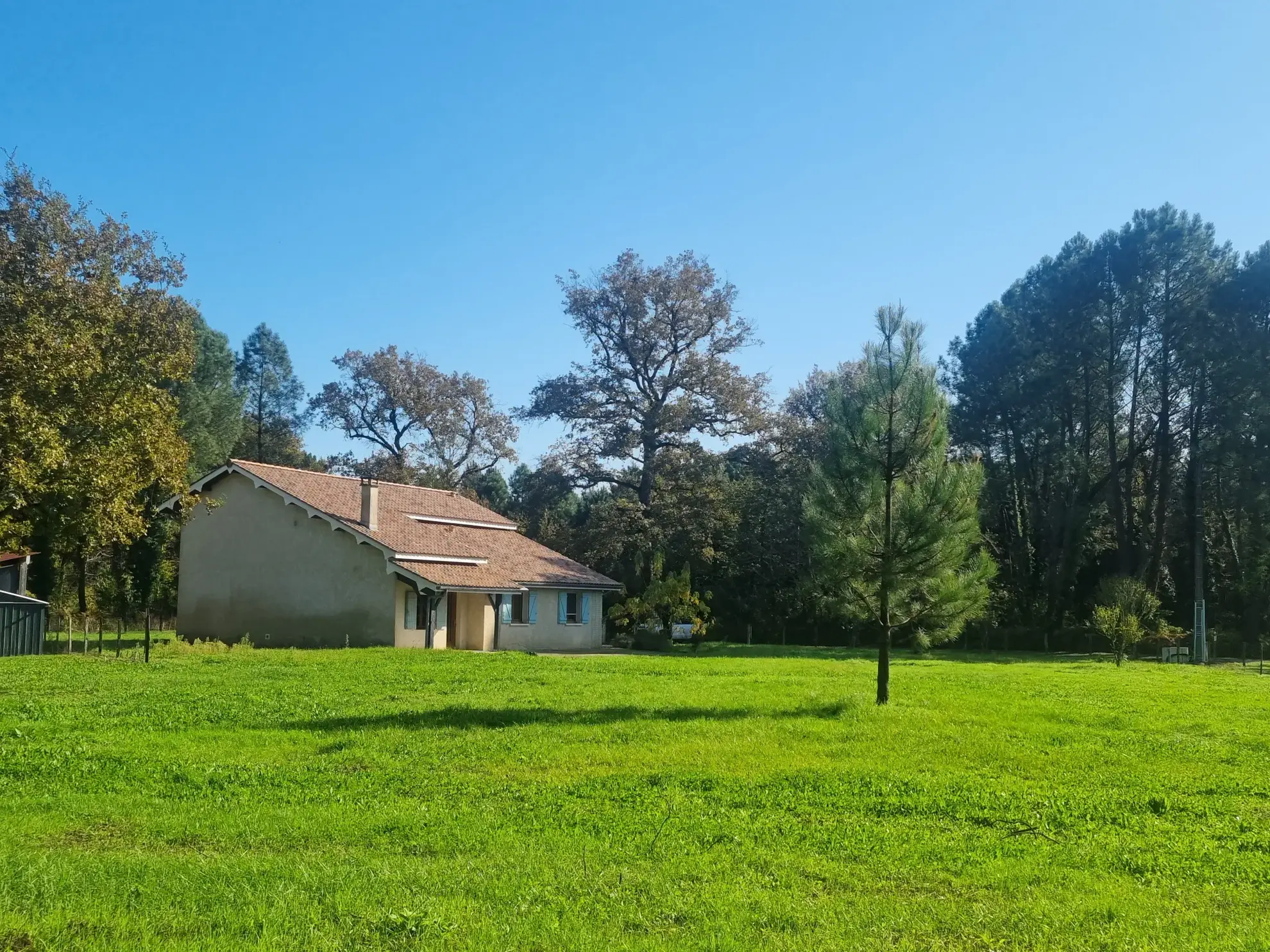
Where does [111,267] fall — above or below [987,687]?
above

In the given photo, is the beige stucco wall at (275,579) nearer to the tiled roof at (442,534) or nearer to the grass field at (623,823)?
the tiled roof at (442,534)

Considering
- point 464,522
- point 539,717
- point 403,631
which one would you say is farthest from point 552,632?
point 539,717

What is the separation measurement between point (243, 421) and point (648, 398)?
25.5 meters

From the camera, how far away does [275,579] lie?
35781 mm

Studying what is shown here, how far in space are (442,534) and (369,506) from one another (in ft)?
13.7

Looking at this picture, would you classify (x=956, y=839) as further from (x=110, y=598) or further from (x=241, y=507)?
(x=110, y=598)

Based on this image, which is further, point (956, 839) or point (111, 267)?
point (111, 267)

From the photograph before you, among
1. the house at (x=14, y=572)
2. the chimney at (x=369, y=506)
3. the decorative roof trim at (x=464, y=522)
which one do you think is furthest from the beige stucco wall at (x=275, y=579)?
the house at (x=14, y=572)

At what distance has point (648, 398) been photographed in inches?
1983

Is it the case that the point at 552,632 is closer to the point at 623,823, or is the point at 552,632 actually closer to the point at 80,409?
the point at 80,409

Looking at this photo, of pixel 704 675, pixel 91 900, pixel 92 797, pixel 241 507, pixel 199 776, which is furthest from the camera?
pixel 241 507

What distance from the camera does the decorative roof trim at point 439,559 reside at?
33812mm

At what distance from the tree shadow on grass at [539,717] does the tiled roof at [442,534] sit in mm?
18027

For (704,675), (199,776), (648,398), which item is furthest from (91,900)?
(648,398)
